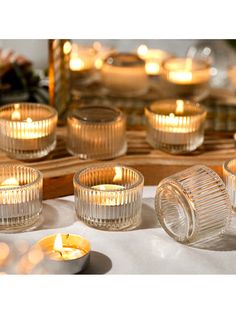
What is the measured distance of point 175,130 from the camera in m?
1.18

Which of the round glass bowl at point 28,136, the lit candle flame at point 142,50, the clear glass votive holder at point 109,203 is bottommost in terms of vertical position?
the clear glass votive holder at point 109,203

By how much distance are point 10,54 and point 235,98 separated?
1.33 feet

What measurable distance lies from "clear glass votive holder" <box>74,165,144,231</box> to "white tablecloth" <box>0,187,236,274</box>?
12mm

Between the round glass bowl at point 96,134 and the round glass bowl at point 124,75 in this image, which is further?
the round glass bowl at point 124,75

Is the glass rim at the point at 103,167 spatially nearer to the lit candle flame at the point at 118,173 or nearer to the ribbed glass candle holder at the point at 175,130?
the lit candle flame at the point at 118,173

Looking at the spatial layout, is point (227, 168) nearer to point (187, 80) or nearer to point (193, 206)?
point (193, 206)

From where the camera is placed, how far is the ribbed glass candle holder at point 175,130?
3.87 ft

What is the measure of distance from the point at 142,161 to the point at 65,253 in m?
0.26

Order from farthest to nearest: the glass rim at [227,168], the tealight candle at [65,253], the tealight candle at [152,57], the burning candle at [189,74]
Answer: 1. the tealight candle at [152,57]
2. the burning candle at [189,74]
3. the glass rim at [227,168]
4. the tealight candle at [65,253]

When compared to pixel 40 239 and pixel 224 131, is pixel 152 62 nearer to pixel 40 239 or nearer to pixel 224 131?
pixel 224 131

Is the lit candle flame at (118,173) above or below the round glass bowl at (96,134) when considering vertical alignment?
below

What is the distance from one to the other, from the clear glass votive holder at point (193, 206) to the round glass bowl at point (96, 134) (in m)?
0.18

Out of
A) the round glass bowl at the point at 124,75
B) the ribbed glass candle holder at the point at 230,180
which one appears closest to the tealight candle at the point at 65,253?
the ribbed glass candle holder at the point at 230,180
